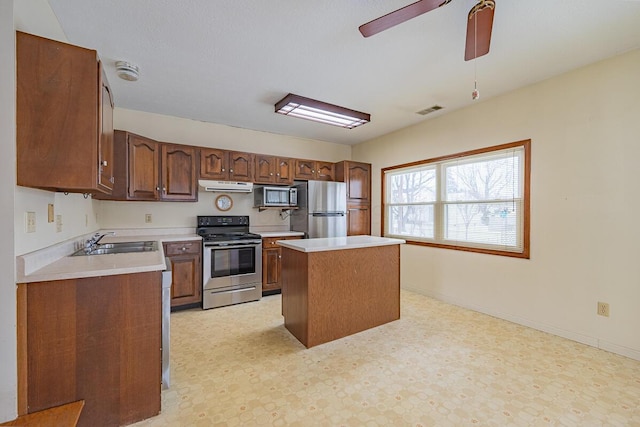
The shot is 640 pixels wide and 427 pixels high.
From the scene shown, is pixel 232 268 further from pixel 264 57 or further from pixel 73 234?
pixel 264 57

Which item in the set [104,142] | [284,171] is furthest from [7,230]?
[284,171]

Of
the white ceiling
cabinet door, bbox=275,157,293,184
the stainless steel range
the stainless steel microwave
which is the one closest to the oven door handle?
the stainless steel range

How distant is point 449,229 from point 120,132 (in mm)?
4266

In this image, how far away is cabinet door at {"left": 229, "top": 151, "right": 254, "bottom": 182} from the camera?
13.1 ft

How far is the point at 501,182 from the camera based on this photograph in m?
3.21

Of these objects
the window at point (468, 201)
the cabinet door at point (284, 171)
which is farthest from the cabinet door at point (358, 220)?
the cabinet door at point (284, 171)

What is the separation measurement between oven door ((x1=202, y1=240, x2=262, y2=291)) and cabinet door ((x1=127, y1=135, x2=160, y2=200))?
3.20 ft

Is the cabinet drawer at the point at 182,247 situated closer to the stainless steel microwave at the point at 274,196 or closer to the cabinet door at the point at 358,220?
the stainless steel microwave at the point at 274,196

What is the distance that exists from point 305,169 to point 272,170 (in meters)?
0.61

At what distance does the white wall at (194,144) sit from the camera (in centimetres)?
361

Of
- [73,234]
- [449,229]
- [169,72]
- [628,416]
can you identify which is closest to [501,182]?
[449,229]

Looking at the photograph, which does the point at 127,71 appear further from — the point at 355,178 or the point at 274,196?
the point at 355,178

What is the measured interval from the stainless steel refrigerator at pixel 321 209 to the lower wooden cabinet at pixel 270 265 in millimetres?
550

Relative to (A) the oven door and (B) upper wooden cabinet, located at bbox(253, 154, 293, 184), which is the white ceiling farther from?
(A) the oven door
